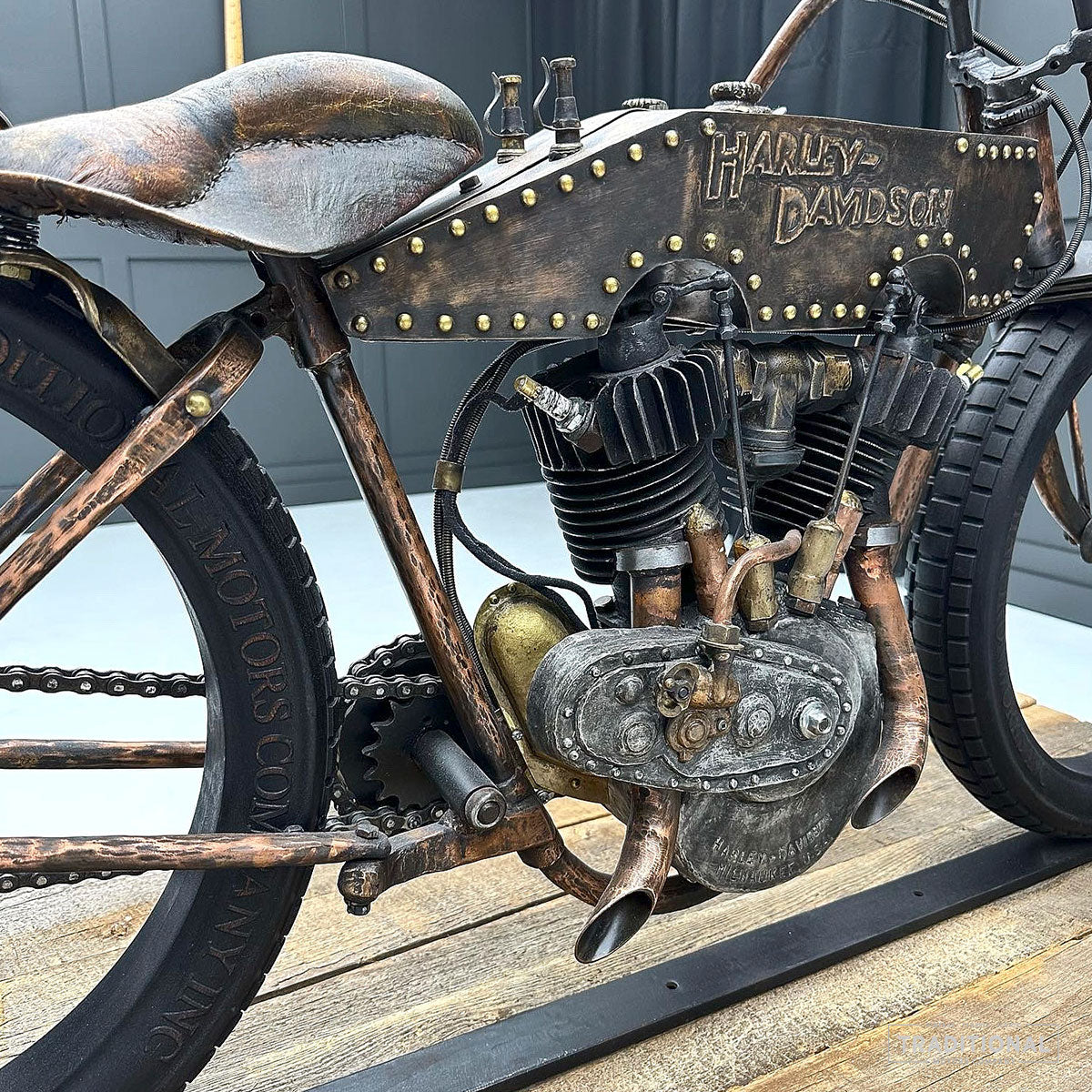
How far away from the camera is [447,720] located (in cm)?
108

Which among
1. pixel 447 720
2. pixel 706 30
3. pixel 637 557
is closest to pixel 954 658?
pixel 637 557

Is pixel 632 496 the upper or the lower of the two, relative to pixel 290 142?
lower

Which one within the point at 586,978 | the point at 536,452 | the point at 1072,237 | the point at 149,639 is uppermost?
the point at 1072,237

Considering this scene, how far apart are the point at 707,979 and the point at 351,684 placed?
1.85 feet

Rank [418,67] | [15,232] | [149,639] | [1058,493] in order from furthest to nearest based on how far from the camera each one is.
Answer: [418,67]
[149,639]
[1058,493]
[15,232]

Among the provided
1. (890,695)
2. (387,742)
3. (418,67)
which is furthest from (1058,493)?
(418,67)

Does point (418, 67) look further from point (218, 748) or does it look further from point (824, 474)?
point (218, 748)

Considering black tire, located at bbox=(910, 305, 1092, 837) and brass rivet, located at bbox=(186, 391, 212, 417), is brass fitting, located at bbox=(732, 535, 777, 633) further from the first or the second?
brass rivet, located at bbox=(186, 391, 212, 417)

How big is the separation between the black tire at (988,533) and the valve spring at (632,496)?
1.48ft

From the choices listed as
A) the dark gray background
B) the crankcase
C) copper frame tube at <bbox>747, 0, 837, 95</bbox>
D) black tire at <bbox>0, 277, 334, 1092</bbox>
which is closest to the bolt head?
the crankcase

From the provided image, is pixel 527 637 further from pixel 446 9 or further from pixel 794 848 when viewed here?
pixel 446 9

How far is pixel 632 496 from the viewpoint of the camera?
1.02m

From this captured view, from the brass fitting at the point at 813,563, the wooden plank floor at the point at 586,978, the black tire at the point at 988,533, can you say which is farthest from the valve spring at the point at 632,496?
the wooden plank floor at the point at 586,978

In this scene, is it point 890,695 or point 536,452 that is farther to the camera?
point 890,695
